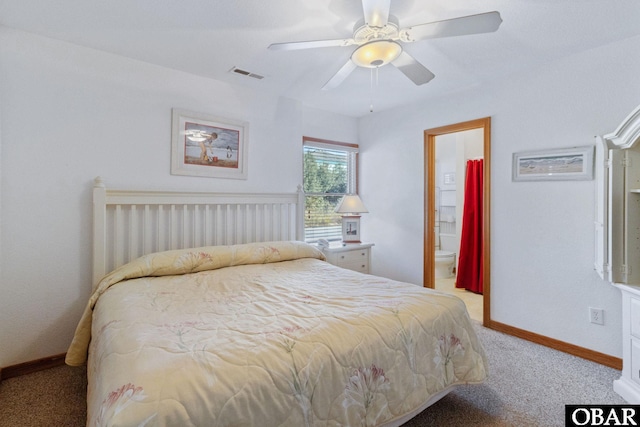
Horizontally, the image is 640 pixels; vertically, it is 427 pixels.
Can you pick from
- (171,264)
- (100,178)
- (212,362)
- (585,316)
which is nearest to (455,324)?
(212,362)

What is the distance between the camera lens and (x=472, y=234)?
4238 millimetres

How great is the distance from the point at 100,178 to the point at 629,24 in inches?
151

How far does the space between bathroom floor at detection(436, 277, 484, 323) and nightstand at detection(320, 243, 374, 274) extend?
1.25 m

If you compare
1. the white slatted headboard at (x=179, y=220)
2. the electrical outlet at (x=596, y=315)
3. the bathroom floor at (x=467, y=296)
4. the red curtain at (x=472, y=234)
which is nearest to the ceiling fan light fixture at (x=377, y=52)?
the white slatted headboard at (x=179, y=220)

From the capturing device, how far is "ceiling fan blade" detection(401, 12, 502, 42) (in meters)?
1.40

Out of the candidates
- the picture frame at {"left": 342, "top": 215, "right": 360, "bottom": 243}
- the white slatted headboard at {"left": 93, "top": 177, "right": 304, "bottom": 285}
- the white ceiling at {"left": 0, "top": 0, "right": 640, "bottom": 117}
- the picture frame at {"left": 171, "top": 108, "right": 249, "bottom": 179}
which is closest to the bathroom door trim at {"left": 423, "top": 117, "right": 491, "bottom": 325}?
the white ceiling at {"left": 0, "top": 0, "right": 640, "bottom": 117}

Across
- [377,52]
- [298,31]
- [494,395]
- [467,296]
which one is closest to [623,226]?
[494,395]

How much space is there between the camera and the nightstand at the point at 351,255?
3.38m

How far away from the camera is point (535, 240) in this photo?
267cm

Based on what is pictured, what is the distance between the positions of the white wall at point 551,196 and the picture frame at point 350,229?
4.62 feet

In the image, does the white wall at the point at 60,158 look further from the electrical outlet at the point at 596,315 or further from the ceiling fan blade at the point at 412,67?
the electrical outlet at the point at 596,315

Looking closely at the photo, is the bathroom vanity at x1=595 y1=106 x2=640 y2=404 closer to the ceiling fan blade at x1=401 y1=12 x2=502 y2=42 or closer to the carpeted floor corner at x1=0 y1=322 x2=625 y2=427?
the carpeted floor corner at x1=0 y1=322 x2=625 y2=427

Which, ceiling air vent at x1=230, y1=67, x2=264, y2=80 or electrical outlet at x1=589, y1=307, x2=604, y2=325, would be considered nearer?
electrical outlet at x1=589, y1=307, x2=604, y2=325

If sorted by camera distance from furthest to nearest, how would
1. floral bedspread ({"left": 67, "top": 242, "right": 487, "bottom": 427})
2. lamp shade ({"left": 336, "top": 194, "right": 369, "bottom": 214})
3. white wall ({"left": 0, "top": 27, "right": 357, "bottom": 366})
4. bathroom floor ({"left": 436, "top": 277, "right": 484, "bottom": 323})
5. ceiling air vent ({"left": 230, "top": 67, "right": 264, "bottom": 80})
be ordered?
lamp shade ({"left": 336, "top": 194, "right": 369, "bottom": 214}) < bathroom floor ({"left": 436, "top": 277, "right": 484, "bottom": 323}) < ceiling air vent ({"left": 230, "top": 67, "right": 264, "bottom": 80}) < white wall ({"left": 0, "top": 27, "right": 357, "bottom": 366}) < floral bedspread ({"left": 67, "top": 242, "right": 487, "bottom": 427})
